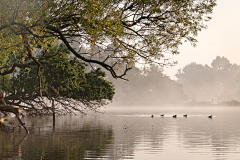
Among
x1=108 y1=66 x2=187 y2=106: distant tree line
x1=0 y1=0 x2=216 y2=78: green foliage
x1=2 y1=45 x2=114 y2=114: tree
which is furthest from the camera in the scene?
x1=108 y1=66 x2=187 y2=106: distant tree line

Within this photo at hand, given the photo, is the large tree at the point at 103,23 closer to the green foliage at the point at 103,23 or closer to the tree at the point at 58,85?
the green foliage at the point at 103,23

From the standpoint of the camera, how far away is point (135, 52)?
17.0 m

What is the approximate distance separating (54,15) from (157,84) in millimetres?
146608

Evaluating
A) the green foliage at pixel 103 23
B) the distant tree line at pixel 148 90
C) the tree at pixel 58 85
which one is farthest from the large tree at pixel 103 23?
the distant tree line at pixel 148 90

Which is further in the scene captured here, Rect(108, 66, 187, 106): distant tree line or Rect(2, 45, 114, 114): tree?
Rect(108, 66, 187, 106): distant tree line

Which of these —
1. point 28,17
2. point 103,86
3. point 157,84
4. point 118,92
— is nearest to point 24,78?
point 103,86

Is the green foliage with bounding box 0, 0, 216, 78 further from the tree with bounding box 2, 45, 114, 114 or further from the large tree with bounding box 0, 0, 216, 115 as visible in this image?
the tree with bounding box 2, 45, 114, 114

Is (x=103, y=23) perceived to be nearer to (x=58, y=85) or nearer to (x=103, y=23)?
(x=103, y=23)

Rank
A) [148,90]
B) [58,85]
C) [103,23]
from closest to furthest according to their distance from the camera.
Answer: [103,23] → [58,85] → [148,90]

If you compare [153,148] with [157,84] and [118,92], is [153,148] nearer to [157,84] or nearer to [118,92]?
[118,92]

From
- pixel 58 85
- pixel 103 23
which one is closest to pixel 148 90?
pixel 58 85

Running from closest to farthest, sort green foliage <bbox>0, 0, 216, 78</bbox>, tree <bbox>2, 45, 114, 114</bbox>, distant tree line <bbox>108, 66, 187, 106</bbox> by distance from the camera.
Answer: green foliage <bbox>0, 0, 216, 78</bbox> → tree <bbox>2, 45, 114, 114</bbox> → distant tree line <bbox>108, 66, 187, 106</bbox>

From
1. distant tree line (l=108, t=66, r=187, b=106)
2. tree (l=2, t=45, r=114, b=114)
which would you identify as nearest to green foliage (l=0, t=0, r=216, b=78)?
tree (l=2, t=45, r=114, b=114)

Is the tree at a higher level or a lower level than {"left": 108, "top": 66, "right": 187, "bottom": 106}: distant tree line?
lower
